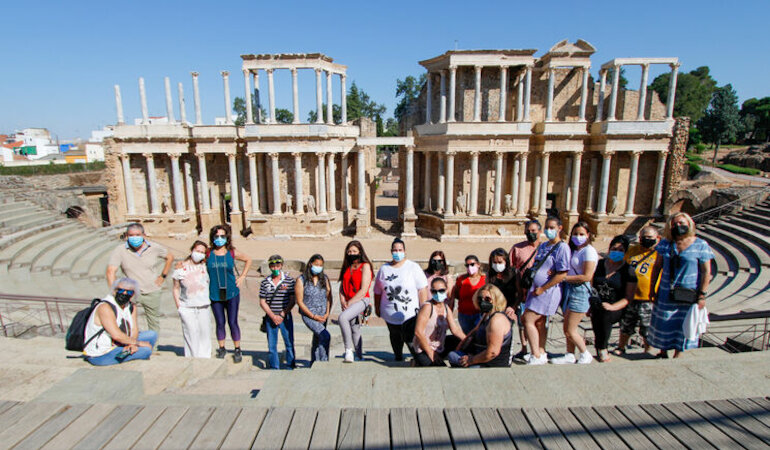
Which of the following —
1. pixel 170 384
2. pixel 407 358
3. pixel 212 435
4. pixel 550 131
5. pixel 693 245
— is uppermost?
pixel 550 131

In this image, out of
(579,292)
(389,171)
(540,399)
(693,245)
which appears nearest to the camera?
(540,399)

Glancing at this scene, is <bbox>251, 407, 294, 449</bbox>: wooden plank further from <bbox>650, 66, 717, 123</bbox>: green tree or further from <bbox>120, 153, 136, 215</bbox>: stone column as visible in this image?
<bbox>650, 66, 717, 123</bbox>: green tree

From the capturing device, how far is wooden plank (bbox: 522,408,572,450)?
3.55 metres

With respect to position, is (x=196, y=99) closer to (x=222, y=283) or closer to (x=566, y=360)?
(x=222, y=283)

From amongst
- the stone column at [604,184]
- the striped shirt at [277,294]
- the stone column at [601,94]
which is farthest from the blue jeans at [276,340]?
the stone column at [601,94]

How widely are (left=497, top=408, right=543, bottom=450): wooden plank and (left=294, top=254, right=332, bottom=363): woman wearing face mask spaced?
370cm

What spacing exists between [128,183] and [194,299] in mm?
20798

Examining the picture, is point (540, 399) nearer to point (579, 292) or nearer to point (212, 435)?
point (579, 292)

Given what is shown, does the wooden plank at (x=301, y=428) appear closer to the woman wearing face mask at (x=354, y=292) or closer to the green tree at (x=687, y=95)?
the woman wearing face mask at (x=354, y=292)

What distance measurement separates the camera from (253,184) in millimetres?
23953

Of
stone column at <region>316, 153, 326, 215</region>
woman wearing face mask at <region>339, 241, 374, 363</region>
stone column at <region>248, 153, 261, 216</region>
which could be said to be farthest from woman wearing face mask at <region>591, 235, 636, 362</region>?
stone column at <region>248, 153, 261, 216</region>

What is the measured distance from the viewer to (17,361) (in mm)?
5590

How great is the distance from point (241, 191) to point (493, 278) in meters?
21.2

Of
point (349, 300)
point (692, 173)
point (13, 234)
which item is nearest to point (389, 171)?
point (692, 173)
